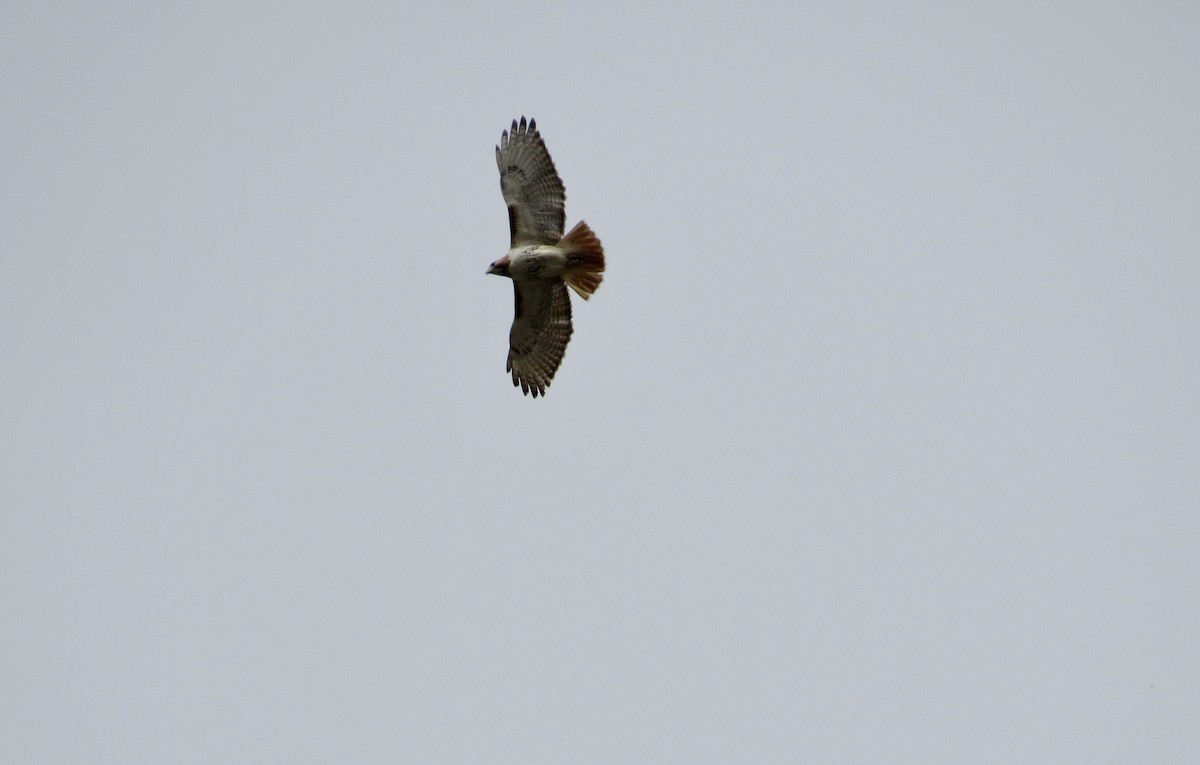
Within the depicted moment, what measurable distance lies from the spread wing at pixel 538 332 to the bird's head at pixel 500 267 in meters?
0.29

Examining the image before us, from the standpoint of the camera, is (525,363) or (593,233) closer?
(593,233)

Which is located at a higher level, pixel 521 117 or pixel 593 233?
pixel 521 117

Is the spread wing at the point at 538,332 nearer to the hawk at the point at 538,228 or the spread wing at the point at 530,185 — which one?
the hawk at the point at 538,228

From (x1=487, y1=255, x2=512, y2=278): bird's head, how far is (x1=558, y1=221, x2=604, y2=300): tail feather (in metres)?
0.66

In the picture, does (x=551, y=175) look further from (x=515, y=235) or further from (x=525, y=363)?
(x=525, y=363)

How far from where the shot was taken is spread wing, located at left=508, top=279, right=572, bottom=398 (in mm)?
18906

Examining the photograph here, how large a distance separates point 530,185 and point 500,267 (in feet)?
3.23

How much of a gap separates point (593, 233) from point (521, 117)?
61.0 inches

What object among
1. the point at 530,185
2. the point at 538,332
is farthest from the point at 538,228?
the point at 538,332

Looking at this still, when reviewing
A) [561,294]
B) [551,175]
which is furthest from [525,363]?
[551,175]

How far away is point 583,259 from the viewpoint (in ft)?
59.4

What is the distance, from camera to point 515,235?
1839cm

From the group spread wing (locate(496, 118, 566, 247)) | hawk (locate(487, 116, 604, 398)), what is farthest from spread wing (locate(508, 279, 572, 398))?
spread wing (locate(496, 118, 566, 247))

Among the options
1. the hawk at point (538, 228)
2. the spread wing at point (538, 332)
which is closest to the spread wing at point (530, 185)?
the hawk at point (538, 228)
